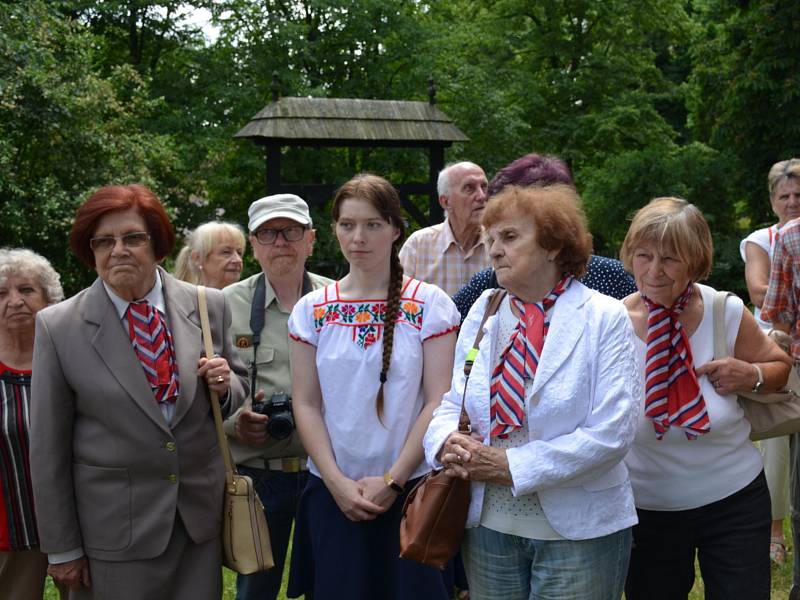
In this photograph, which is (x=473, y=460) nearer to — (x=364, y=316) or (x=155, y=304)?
(x=364, y=316)

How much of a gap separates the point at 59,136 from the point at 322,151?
308 inches

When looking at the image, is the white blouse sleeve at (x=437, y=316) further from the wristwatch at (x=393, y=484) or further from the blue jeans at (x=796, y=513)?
the blue jeans at (x=796, y=513)

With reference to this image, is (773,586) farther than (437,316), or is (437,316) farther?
(773,586)

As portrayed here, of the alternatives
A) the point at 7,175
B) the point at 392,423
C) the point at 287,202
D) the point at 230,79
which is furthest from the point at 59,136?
the point at 392,423

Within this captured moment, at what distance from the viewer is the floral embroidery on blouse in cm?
308

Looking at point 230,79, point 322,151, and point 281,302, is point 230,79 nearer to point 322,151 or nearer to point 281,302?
point 322,151

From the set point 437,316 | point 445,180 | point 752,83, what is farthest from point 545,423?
point 752,83

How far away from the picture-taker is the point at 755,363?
303 centimetres

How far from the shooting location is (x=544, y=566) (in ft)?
8.32

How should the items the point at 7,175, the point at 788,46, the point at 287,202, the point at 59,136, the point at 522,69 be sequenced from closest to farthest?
the point at 287,202 → the point at 7,175 → the point at 59,136 → the point at 788,46 → the point at 522,69

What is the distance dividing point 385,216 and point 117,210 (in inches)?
36.6

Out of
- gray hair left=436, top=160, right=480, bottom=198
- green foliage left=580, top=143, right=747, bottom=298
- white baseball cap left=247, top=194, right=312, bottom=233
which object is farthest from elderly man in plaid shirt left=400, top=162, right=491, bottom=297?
green foliage left=580, top=143, right=747, bottom=298

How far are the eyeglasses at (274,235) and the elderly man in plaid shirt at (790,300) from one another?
2.26 m

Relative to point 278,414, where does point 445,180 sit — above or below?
above
